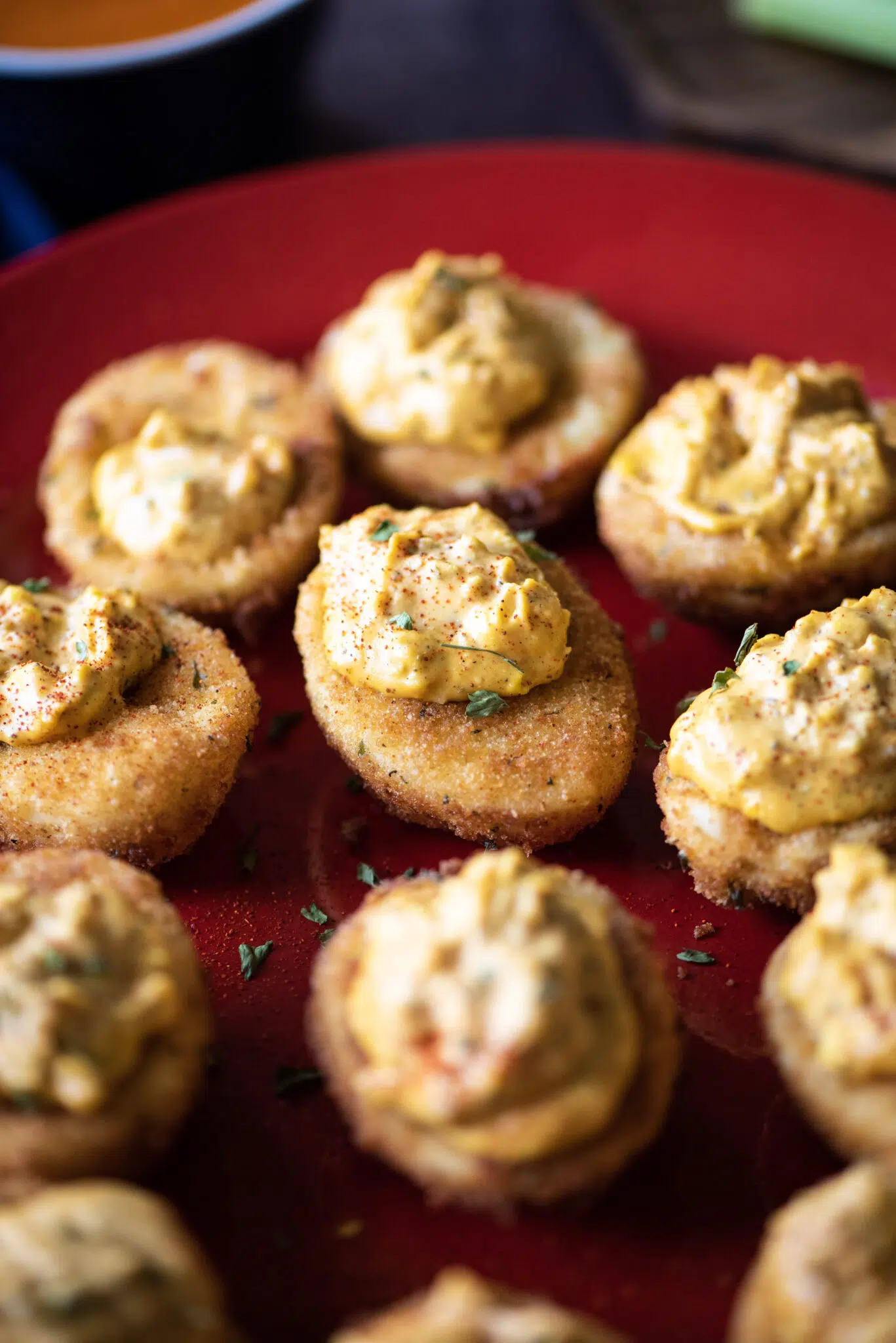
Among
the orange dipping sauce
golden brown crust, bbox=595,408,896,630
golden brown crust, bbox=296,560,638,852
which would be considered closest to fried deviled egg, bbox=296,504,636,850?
golden brown crust, bbox=296,560,638,852

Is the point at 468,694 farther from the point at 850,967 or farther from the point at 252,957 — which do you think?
the point at 850,967

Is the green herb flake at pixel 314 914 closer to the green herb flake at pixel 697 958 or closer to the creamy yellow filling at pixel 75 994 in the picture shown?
the creamy yellow filling at pixel 75 994

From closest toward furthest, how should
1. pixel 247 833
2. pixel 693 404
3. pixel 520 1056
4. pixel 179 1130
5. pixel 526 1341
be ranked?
pixel 526 1341 < pixel 520 1056 < pixel 179 1130 < pixel 247 833 < pixel 693 404

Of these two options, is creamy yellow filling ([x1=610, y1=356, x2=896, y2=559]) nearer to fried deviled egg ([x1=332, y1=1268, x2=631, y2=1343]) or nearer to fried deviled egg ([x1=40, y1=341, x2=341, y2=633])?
fried deviled egg ([x1=40, y1=341, x2=341, y2=633])

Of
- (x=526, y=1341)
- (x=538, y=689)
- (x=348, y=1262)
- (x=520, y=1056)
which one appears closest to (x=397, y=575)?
(x=538, y=689)

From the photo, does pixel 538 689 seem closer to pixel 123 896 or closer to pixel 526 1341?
pixel 123 896

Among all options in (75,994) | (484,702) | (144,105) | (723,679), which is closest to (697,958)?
(723,679)
